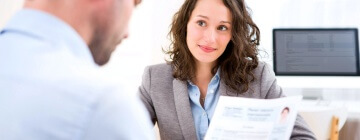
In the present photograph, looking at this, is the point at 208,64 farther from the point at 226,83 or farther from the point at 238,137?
the point at 238,137

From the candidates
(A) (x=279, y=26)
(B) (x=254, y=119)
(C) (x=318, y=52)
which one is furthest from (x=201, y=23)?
(A) (x=279, y=26)

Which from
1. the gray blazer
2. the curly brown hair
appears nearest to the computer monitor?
the curly brown hair

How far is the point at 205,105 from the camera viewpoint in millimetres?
1793

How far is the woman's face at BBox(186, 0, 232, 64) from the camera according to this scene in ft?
5.81

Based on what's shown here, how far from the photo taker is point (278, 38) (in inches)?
118

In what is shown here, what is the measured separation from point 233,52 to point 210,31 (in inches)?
5.9

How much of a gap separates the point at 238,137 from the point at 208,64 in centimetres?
57

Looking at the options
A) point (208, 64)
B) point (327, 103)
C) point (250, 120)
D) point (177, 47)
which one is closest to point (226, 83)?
point (208, 64)

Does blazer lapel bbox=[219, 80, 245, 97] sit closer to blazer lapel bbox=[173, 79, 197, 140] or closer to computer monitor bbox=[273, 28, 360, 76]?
blazer lapel bbox=[173, 79, 197, 140]

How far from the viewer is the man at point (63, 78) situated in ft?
1.51

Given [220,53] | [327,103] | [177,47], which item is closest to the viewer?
[220,53]

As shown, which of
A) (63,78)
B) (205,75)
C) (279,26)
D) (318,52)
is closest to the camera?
(63,78)

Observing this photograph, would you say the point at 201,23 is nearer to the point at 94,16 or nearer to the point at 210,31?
the point at 210,31

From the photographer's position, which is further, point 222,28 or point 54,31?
point 222,28
